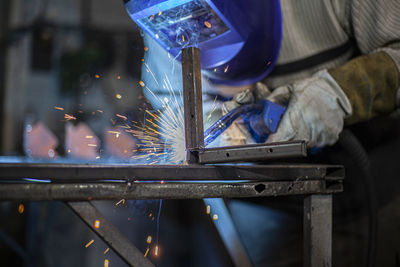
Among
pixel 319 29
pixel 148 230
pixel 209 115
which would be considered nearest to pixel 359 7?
pixel 319 29

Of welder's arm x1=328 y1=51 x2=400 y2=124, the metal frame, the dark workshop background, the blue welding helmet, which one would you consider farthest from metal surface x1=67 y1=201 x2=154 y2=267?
welder's arm x1=328 y1=51 x2=400 y2=124

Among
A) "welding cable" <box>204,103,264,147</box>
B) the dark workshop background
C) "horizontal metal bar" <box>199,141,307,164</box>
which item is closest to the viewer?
"horizontal metal bar" <box>199,141,307,164</box>

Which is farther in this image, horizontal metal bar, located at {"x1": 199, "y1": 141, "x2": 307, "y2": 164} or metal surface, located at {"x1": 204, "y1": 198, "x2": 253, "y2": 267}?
metal surface, located at {"x1": 204, "y1": 198, "x2": 253, "y2": 267}

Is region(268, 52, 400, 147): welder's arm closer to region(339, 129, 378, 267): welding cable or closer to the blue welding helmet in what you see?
region(339, 129, 378, 267): welding cable

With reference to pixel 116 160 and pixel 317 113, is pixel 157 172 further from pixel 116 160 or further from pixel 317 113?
pixel 317 113

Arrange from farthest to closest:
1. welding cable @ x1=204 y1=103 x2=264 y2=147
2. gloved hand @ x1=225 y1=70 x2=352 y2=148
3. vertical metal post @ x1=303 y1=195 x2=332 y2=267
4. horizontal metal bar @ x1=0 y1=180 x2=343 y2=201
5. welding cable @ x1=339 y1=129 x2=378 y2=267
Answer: welding cable @ x1=339 y1=129 x2=378 y2=267 < gloved hand @ x1=225 y1=70 x2=352 y2=148 < welding cable @ x1=204 y1=103 x2=264 y2=147 < vertical metal post @ x1=303 y1=195 x2=332 y2=267 < horizontal metal bar @ x1=0 y1=180 x2=343 y2=201

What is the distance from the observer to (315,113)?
1.00m

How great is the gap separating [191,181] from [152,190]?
10 cm

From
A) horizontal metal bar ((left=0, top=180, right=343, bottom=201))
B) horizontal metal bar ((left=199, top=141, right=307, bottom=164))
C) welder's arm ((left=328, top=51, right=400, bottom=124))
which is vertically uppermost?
welder's arm ((left=328, top=51, right=400, bottom=124))

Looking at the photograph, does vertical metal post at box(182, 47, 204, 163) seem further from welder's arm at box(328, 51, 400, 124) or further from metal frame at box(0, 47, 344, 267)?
welder's arm at box(328, 51, 400, 124)

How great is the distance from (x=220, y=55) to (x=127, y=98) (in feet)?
8.67

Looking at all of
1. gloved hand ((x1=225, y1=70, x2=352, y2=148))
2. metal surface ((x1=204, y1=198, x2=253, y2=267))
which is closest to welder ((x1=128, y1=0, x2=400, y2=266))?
gloved hand ((x1=225, y1=70, x2=352, y2=148))

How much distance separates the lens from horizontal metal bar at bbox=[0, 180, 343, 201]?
0.52 metres

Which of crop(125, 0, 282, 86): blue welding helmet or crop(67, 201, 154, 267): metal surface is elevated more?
crop(125, 0, 282, 86): blue welding helmet
